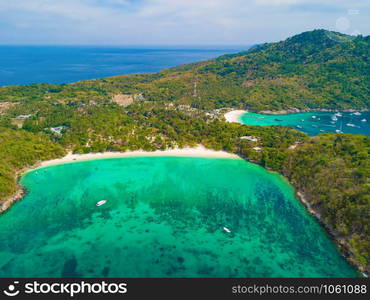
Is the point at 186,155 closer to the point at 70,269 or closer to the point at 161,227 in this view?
the point at 161,227

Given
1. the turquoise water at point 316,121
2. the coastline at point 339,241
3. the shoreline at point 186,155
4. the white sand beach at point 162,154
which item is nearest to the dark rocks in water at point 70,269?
the shoreline at point 186,155

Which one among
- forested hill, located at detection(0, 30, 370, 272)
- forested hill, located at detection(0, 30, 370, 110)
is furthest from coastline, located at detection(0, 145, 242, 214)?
forested hill, located at detection(0, 30, 370, 110)

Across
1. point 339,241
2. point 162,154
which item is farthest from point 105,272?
point 162,154

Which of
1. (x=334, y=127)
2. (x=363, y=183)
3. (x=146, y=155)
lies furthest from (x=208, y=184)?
(x=334, y=127)

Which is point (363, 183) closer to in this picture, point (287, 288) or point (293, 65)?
point (287, 288)

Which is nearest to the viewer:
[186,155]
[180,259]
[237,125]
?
[180,259]

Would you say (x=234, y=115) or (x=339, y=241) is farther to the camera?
(x=234, y=115)
